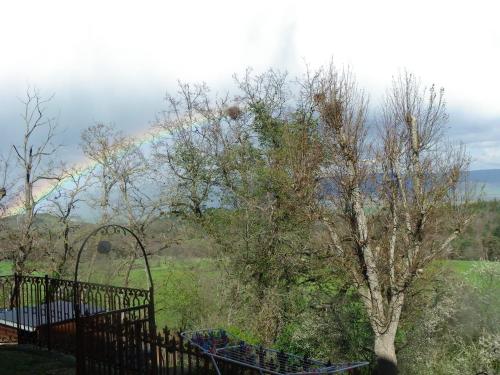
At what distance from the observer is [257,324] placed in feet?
59.9

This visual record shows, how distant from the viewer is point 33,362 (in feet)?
28.3

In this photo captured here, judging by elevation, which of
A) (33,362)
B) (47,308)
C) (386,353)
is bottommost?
(386,353)

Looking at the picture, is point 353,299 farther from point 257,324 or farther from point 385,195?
point 385,195

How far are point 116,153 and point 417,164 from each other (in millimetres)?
18154

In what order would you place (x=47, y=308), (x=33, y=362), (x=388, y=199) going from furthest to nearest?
(x=388, y=199)
(x=47, y=308)
(x=33, y=362)

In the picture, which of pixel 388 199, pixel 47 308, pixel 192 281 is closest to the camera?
pixel 47 308

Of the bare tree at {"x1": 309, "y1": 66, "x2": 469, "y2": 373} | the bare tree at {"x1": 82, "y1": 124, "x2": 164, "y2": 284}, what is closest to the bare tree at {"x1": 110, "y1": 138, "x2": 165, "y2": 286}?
the bare tree at {"x1": 82, "y1": 124, "x2": 164, "y2": 284}

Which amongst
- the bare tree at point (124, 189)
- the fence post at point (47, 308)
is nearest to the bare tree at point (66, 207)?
the bare tree at point (124, 189)

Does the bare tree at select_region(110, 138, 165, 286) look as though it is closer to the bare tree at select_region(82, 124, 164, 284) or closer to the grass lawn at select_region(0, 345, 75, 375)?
the bare tree at select_region(82, 124, 164, 284)

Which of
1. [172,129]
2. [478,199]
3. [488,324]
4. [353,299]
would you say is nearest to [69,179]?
[172,129]

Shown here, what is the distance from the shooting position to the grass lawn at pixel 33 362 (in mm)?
8039

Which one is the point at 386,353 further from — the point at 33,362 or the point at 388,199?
the point at 33,362

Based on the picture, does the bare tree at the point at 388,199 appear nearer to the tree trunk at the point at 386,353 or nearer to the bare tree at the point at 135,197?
the tree trunk at the point at 386,353

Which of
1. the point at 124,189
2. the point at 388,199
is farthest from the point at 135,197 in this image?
the point at 388,199
